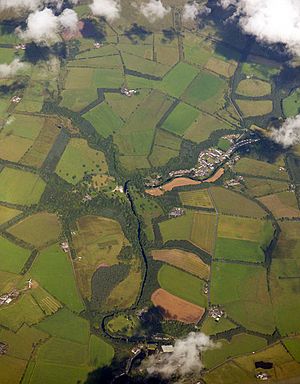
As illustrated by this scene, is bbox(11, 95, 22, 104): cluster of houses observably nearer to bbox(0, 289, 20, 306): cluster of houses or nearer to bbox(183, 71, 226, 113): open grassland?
bbox(183, 71, 226, 113): open grassland

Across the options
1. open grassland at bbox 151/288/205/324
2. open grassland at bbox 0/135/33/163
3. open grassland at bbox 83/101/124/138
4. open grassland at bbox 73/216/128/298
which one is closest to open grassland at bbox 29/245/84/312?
open grassland at bbox 73/216/128/298

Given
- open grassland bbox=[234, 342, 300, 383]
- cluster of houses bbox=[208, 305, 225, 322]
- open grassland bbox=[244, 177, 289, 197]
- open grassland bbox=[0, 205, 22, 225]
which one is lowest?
open grassland bbox=[234, 342, 300, 383]

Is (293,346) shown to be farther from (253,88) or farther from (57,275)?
(253,88)

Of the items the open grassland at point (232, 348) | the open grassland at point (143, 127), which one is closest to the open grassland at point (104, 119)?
the open grassland at point (143, 127)

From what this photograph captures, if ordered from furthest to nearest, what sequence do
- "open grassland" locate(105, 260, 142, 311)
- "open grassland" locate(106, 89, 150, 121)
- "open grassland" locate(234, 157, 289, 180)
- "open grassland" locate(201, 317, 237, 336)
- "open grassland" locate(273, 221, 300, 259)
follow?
"open grassland" locate(106, 89, 150, 121) → "open grassland" locate(234, 157, 289, 180) → "open grassland" locate(273, 221, 300, 259) → "open grassland" locate(105, 260, 142, 311) → "open grassland" locate(201, 317, 237, 336)

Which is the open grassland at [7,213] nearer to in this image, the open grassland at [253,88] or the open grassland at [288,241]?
the open grassland at [288,241]

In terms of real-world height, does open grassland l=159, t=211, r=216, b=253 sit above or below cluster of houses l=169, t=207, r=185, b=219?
below
